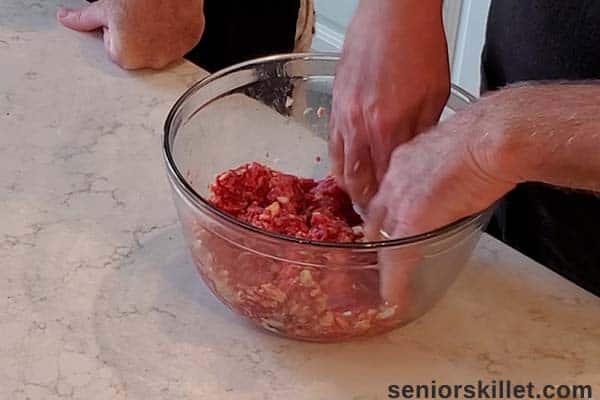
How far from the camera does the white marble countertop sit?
0.82 m

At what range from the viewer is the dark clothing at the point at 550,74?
0.99m

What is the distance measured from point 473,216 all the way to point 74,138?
49 centimetres

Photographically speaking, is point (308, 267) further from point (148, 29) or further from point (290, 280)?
point (148, 29)

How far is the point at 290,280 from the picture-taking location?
0.82 m

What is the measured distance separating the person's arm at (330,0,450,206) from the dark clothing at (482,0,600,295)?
5.5 inches

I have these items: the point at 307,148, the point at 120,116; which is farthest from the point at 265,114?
the point at 120,116

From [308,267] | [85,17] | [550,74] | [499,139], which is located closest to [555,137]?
[499,139]

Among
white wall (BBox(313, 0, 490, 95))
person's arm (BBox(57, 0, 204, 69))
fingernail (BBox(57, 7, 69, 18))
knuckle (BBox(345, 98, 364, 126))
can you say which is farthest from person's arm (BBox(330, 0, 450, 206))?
white wall (BBox(313, 0, 490, 95))

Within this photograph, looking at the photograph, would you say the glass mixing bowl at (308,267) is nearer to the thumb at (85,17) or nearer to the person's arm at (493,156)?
the person's arm at (493,156)

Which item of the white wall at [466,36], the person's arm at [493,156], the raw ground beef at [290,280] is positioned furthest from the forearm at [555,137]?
the white wall at [466,36]

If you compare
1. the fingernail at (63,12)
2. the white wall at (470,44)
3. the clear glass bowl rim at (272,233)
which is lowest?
the white wall at (470,44)

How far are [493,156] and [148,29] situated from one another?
0.59 m

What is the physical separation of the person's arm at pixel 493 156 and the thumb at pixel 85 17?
21.8 inches

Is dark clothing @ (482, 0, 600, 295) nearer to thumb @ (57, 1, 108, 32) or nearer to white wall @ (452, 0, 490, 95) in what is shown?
thumb @ (57, 1, 108, 32)
